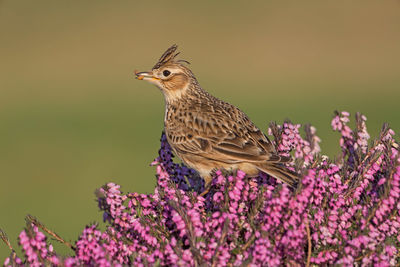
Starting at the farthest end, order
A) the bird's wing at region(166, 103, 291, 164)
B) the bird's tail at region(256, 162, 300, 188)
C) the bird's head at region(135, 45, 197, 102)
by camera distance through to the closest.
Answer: the bird's head at region(135, 45, 197, 102) < the bird's wing at region(166, 103, 291, 164) < the bird's tail at region(256, 162, 300, 188)

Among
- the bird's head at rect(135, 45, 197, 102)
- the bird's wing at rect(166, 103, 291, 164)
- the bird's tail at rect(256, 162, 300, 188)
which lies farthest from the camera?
the bird's head at rect(135, 45, 197, 102)

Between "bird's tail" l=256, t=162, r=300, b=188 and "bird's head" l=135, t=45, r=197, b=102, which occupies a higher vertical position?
"bird's head" l=135, t=45, r=197, b=102

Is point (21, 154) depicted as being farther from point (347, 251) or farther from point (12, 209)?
point (347, 251)

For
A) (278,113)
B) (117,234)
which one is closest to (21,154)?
(278,113)

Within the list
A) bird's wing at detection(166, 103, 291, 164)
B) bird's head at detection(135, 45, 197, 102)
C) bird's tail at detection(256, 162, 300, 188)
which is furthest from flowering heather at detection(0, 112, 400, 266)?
bird's head at detection(135, 45, 197, 102)

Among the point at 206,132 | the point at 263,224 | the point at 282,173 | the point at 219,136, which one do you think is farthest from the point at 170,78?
the point at 263,224

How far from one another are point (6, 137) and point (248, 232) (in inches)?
1140

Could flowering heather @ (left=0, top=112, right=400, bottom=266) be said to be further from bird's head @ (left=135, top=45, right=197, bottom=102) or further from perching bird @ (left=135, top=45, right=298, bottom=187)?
bird's head @ (left=135, top=45, right=197, bottom=102)

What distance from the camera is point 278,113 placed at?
3659cm

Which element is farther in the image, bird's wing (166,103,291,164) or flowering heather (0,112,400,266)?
bird's wing (166,103,291,164)

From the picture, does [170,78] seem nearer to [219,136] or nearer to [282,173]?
[219,136]

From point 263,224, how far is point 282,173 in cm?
150

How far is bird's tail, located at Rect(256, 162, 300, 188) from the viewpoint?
17.6 ft

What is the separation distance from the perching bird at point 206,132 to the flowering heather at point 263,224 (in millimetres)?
953
